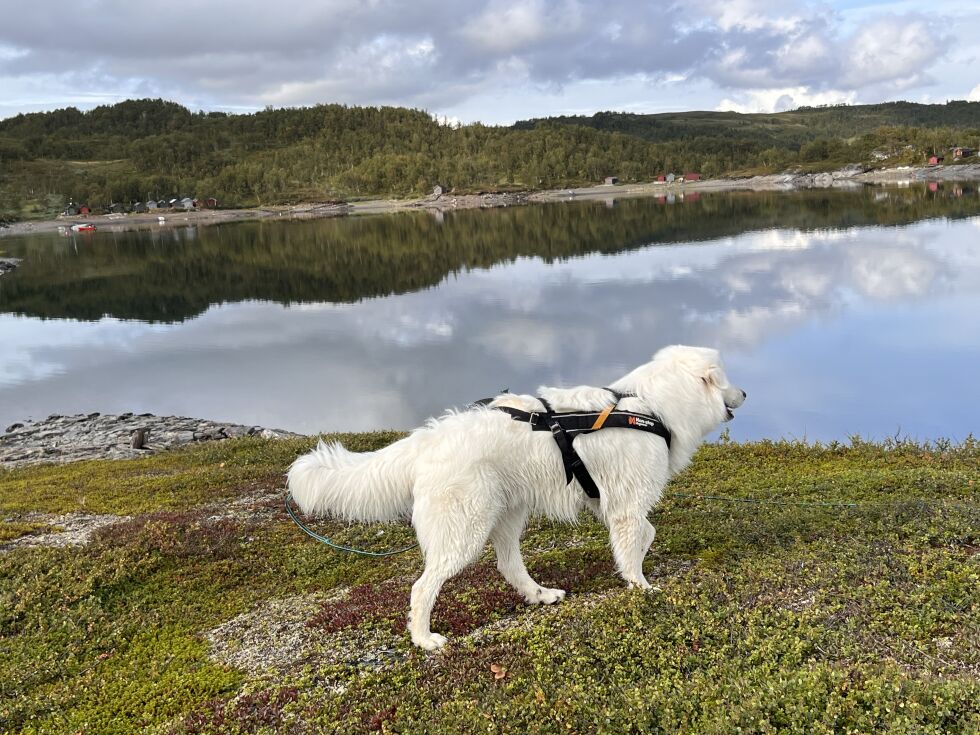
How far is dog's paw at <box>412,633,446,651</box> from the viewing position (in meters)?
6.45

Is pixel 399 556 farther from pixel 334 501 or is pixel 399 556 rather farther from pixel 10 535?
pixel 10 535

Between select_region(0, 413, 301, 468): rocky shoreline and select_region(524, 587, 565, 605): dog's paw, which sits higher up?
select_region(524, 587, 565, 605): dog's paw

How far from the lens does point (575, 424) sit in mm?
6578

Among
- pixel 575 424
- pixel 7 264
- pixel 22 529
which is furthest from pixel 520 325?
pixel 7 264

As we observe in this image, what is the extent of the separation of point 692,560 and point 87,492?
12500 mm

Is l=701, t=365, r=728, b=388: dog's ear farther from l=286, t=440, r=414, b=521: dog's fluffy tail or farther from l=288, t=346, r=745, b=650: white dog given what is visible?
l=286, t=440, r=414, b=521: dog's fluffy tail

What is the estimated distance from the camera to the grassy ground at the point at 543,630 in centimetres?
494

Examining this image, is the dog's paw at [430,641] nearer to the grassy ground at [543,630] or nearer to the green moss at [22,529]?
the grassy ground at [543,630]

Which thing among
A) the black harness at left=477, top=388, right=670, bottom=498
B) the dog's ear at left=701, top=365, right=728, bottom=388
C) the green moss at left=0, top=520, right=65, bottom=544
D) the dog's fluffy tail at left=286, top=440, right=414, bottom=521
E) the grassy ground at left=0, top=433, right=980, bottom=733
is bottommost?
the green moss at left=0, top=520, right=65, bottom=544

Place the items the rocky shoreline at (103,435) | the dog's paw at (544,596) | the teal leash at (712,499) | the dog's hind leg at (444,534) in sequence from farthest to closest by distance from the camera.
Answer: the rocky shoreline at (103,435), the teal leash at (712,499), the dog's paw at (544,596), the dog's hind leg at (444,534)

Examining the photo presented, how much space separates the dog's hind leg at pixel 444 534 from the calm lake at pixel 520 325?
2007 cm

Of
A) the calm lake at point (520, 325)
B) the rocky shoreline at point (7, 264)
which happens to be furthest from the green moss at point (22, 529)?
the rocky shoreline at point (7, 264)

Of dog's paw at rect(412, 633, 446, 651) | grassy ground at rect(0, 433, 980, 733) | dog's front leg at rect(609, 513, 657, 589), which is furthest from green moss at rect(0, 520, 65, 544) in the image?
dog's front leg at rect(609, 513, 657, 589)

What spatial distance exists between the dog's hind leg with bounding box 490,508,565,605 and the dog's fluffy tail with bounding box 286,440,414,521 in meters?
1.13
